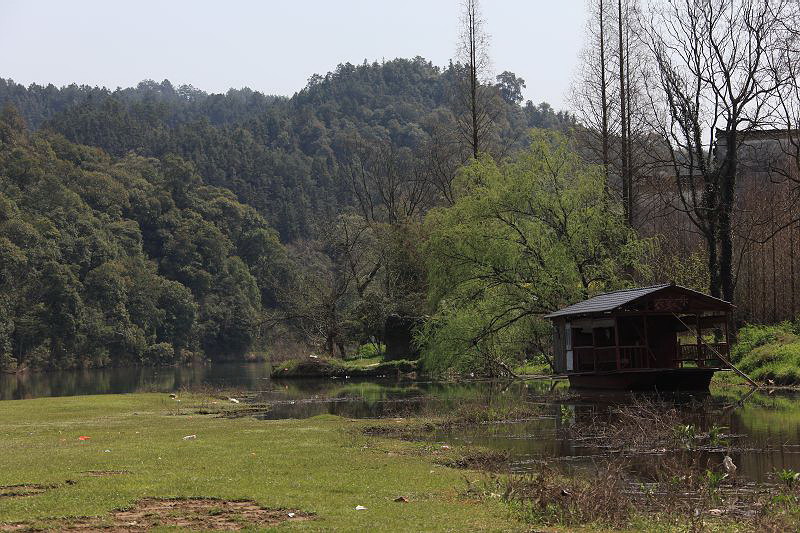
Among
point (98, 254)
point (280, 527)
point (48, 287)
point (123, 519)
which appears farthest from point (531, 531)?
point (98, 254)

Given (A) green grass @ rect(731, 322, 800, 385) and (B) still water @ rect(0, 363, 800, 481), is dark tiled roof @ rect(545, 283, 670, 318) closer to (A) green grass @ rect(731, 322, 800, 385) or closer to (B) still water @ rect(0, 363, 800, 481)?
(B) still water @ rect(0, 363, 800, 481)

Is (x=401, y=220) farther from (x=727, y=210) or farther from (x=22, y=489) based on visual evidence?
(x=22, y=489)

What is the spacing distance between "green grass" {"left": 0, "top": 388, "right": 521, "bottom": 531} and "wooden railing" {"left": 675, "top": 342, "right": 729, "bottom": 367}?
50.8ft

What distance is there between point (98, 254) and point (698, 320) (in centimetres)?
7927

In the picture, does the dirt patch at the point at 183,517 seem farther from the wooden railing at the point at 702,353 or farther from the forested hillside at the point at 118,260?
the forested hillside at the point at 118,260

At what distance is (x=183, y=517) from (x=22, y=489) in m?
3.28

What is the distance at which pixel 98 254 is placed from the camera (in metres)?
99.3

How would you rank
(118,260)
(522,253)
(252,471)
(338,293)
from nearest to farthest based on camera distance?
(252,471) → (522,253) → (338,293) → (118,260)

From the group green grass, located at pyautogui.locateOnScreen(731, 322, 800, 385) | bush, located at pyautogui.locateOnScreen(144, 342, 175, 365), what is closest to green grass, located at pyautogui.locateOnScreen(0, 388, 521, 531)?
green grass, located at pyautogui.locateOnScreen(731, 322, 800, 385)

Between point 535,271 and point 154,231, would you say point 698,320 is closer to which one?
point 535,271

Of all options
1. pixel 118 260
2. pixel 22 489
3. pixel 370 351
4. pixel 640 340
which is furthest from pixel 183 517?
pixel 118 260

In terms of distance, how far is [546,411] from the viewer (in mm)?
27750

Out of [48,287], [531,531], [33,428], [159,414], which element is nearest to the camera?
[531,531]

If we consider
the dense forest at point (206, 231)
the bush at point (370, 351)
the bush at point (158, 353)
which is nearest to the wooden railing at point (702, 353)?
the dense forest at point (206, 231)
